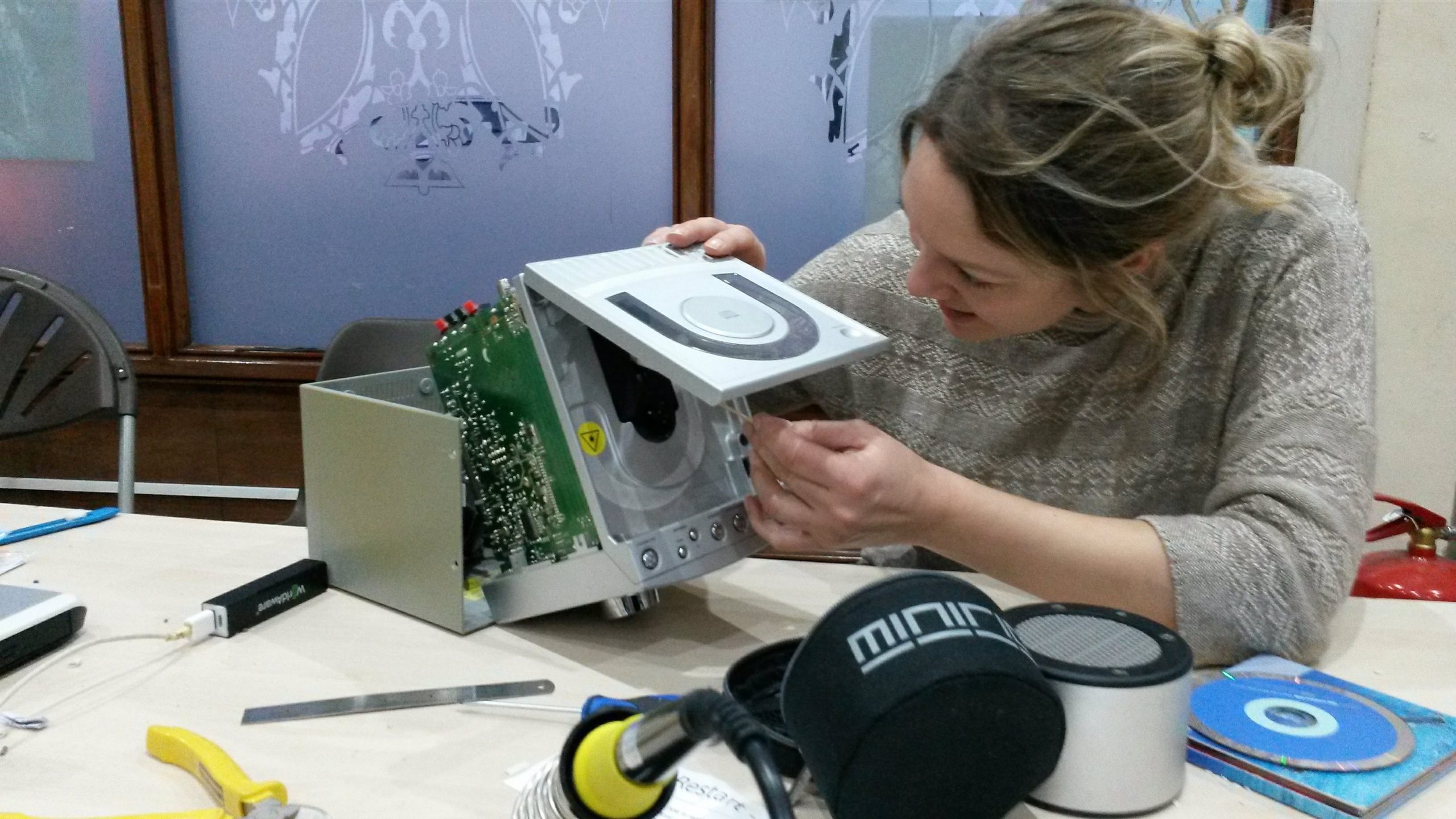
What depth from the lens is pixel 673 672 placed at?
845mm

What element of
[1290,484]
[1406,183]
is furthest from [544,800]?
[1406,183]

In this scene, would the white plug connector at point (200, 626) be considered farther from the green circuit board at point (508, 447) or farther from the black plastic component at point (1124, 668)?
the black plastic component at point (1124, 668)

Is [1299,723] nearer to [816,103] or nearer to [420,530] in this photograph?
[420,530]

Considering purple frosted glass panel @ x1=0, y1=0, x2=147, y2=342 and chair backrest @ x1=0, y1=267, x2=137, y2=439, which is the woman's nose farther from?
purple frosted glass panel @ x1=0, y1=0, x2=147, y2=342

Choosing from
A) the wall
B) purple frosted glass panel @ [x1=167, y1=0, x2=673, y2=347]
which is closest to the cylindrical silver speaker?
the wall

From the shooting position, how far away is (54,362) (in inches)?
57.5

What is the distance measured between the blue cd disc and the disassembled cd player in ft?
1.12

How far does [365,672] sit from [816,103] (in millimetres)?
1449

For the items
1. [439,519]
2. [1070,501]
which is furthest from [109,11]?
[1070,501]

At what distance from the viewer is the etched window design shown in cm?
195

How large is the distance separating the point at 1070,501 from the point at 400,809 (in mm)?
678

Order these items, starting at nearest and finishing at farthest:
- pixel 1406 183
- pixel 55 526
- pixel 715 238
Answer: pixel 715 238
pixel 55 526
pixel 1406 183

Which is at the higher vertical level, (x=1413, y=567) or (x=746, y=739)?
(x=746, y=739)

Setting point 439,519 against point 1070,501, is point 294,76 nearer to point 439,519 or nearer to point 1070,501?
point 439,519
